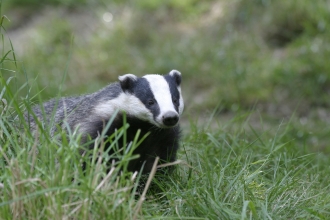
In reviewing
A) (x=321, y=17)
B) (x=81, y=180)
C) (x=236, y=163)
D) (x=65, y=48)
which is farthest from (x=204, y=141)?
(x=65, y=48)

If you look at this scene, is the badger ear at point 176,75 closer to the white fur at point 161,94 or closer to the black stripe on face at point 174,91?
the black stripe on face at point 174,91

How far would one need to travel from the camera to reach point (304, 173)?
14.3 feet

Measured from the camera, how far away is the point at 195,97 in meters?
7.85

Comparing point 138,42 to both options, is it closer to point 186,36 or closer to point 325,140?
point 186,36

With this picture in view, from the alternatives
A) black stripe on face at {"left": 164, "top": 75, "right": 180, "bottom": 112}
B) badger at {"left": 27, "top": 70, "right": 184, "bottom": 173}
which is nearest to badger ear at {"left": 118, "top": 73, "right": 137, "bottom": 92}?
badger at {"left": 27, "top": 70, "right": 184, "bottom": 173}

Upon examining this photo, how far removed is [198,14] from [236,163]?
5439mm

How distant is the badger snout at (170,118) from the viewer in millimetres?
3846

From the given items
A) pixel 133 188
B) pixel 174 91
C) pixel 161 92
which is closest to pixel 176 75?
pixel 174 91

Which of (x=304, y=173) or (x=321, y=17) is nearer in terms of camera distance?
(x=304, y=173)

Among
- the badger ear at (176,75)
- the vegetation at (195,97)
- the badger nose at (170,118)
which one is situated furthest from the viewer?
the badger ear at (176,75)

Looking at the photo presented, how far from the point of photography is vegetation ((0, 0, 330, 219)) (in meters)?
3.08

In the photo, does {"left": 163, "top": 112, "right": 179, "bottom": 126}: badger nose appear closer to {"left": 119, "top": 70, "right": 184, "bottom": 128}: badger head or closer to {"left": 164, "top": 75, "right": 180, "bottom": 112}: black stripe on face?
{"left": 119, "top": 70, "right": 184, "bottom": 128}: badger head

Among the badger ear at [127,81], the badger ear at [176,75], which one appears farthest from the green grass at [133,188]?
the badger ear at [127,81]

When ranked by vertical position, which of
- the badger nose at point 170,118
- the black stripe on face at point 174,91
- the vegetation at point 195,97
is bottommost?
the vegetation at point 195,97
